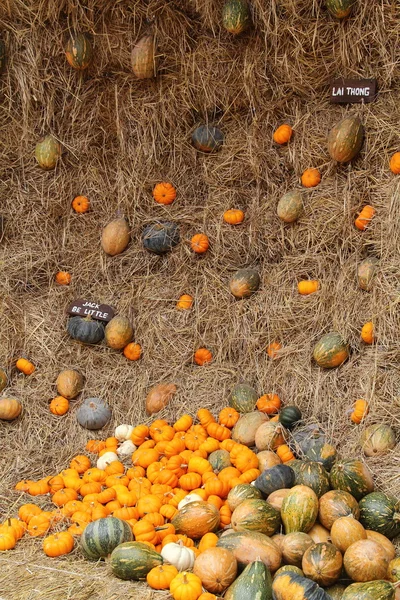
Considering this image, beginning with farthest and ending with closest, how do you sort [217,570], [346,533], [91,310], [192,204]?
1. [192,204]
2. [91,310]
3. [346,533]
4. [217,570]

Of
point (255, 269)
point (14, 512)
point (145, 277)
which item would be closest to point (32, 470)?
point (14, 512)

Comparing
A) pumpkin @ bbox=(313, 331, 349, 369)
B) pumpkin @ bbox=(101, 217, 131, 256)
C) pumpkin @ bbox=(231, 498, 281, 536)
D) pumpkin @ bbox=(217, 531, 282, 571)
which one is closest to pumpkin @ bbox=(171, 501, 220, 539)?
pumpkin @ bbox=(231, 498, 281, 536)

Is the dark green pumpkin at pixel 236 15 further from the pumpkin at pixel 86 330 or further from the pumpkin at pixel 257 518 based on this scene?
the pumpkin at pixel 257 518

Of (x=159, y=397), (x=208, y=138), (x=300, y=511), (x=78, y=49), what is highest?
(x=78, y=49)

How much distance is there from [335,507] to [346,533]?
276mm

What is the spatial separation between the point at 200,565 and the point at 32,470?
220 cm

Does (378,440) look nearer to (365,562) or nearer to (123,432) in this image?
(365,562)

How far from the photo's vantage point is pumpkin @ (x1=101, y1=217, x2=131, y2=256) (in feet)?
20.2

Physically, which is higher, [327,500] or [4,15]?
[4,15]

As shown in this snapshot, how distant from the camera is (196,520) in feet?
13.2

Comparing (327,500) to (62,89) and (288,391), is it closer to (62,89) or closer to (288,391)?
(288,391)

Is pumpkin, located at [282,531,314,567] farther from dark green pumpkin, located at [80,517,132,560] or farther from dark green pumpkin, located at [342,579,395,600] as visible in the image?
dark green pumpkin, located at [80,517,132,560]

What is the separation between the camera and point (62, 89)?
619cm

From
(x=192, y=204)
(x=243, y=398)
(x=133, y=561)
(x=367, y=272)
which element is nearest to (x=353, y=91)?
(x=367, y=272)
